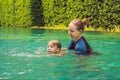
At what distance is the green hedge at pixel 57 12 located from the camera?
21.4 meters

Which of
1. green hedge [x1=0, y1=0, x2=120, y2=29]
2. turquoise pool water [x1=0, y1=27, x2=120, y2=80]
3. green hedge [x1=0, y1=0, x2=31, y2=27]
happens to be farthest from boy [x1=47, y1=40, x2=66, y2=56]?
green hedge [x1=0, y1=0, x2=31, y2=27]

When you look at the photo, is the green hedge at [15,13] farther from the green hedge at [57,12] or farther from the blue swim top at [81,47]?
the blue swim top at [81,47]

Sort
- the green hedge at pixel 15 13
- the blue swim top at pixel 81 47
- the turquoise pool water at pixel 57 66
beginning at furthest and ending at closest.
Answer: the green hedge at pixel 15 13, the blue swim top at pixel 81 47, the turquoise pool water at pixel 57 66

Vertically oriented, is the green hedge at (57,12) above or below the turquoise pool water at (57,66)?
below

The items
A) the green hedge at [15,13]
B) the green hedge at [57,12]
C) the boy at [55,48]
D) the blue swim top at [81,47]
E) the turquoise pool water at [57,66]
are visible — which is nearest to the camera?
the turquoise pool water at [57,66]

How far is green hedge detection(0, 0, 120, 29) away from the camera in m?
21.4

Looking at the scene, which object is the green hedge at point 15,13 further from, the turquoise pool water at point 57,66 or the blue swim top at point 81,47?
the blue swim top at point 81,47

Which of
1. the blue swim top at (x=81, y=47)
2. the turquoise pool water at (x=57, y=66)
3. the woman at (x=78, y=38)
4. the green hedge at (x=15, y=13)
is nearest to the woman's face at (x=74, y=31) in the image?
the woman at (x=78, y=38)

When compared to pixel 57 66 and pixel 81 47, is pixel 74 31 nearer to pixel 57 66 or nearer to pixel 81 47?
pixel 81 47

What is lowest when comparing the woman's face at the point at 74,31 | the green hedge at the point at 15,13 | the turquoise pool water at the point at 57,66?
the green hedge at the point at 15,13

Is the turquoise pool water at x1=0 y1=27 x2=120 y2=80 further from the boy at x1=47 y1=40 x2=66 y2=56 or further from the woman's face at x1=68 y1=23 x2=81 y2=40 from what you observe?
the woman's face at x1=68 y1=23 x2=81 y2=40

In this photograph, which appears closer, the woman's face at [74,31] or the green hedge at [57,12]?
the woman's face at [74,31]

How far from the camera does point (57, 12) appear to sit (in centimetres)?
2467

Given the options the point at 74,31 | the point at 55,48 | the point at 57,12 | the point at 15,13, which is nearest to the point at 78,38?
the point at 74,31
